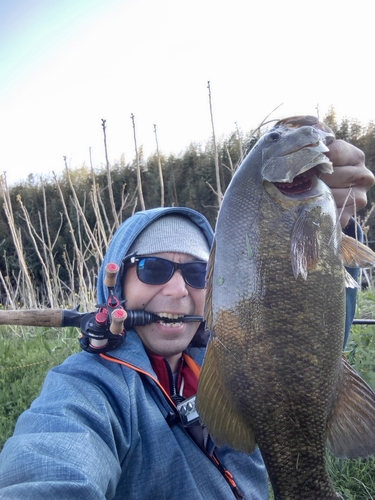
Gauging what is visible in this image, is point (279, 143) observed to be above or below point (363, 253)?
above

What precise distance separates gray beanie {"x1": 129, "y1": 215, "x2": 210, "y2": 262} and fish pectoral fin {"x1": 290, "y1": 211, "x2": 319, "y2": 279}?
0.75 meters

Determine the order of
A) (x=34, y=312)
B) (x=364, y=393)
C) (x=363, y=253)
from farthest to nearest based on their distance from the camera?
1. (x=34, y=312)
2. (x=363, y=253)
3. (x=364, y=393)

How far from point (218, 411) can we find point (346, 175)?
1.03 metres

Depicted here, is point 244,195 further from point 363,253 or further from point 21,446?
point 21,446

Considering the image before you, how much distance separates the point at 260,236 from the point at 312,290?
255 mm

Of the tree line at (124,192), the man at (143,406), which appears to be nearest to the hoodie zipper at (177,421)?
the man at (143,406)

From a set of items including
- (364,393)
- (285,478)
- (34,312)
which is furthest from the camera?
(34,312)

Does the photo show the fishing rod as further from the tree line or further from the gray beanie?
the tree line

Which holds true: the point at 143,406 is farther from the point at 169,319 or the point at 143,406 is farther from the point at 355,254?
the point at 355,254

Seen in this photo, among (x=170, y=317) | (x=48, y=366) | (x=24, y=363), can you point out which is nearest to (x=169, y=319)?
(x=170, y=317)

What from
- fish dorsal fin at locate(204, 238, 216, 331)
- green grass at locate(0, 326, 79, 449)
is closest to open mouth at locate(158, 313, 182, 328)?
fish dorsal fin at locate(204, 238, 216, 331)

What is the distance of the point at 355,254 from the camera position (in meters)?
1.66

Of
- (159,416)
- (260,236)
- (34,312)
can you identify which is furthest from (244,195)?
(34,312)

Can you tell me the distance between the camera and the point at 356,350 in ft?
10.2
